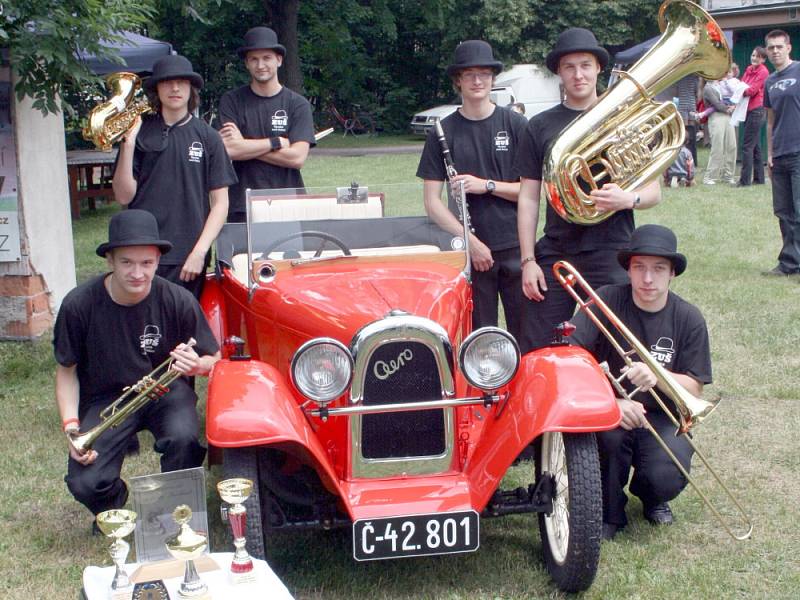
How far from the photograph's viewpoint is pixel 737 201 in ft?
47.9

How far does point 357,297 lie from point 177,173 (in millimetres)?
1907

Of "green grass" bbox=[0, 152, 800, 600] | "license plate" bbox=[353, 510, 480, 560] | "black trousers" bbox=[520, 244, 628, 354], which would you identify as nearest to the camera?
"license plate" bbox=[353, 510, 480, 560]

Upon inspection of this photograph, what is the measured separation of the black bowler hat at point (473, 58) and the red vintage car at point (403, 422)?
1569 mm

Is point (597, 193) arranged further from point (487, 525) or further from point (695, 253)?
point (695, 253)

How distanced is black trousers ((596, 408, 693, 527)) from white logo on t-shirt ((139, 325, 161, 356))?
201 centimetres

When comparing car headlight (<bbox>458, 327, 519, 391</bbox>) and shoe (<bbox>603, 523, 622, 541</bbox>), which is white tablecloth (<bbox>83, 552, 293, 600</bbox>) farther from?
shoe (<bbox>603, 523, 622, 541</bbox>)

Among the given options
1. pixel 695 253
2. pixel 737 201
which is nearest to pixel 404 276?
pixel 695 253

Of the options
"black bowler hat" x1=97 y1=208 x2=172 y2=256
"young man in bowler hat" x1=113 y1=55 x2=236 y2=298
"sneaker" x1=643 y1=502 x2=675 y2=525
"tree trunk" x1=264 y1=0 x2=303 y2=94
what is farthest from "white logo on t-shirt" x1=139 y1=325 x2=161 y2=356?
"tree trunk" x1=264 y1=0 x2=303 y2=94

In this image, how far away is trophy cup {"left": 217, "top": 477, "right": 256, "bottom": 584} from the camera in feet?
9.95

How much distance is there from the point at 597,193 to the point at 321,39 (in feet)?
104

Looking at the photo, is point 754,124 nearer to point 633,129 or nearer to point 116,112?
point 633,129

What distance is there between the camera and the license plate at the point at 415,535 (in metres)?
3.73

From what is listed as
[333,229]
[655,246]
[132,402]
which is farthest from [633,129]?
[132,402]

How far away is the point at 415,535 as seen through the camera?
3742 millimetres
